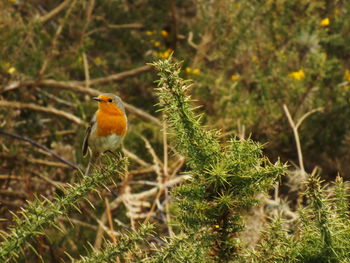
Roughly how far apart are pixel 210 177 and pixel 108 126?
1.92 metres

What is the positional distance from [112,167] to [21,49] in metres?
3.33

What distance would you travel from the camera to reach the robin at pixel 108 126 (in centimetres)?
293

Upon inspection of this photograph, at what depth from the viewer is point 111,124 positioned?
293cm

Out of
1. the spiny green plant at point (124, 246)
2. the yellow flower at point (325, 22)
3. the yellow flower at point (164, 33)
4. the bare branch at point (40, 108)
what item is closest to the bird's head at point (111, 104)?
the bare branch at point (40, 108)

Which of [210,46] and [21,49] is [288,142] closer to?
[210,46]

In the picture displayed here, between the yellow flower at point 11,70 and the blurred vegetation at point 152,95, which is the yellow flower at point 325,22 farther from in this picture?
the yellow flower at point 11,70

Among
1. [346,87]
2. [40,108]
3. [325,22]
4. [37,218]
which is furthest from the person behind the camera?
[325,22]

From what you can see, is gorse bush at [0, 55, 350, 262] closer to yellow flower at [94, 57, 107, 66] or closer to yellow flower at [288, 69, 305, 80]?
yellow flower at [288, 69, 305, 80]

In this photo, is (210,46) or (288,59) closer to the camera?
(288,59)

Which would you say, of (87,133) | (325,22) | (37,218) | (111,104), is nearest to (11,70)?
(87,133)

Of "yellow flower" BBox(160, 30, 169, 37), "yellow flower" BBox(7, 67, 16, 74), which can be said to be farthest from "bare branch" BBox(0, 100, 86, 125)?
"yellow flower" BBox(160, 30, 169, 37)

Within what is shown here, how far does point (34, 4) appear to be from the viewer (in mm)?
5824

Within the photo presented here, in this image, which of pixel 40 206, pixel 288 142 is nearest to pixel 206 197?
pixel 40 206

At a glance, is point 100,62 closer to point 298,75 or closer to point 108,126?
point 298,75
